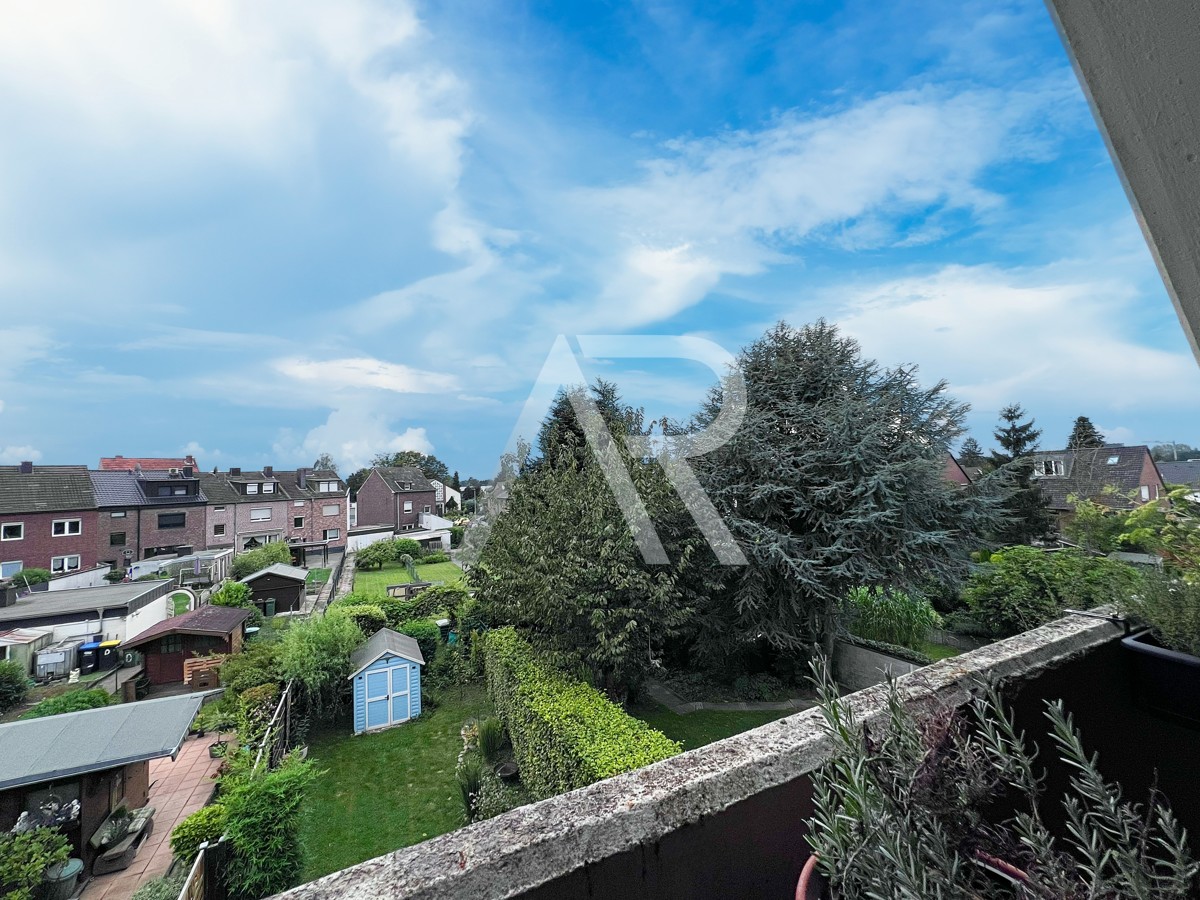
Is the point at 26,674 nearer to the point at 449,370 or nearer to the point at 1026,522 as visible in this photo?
the point at 449,370

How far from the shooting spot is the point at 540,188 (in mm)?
8523

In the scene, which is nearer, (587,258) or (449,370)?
(587,258)

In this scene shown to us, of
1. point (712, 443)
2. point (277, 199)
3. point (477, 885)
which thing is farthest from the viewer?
point (277, 199)

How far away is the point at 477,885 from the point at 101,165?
10.9m

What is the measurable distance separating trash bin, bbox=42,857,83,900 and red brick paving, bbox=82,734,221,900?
0.23m

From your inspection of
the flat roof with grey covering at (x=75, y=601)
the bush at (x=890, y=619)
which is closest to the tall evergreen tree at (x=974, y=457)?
the bush at (x=890, y=619)

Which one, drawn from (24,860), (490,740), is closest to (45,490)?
(24,860)

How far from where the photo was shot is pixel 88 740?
19.1 feet

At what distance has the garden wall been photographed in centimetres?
1015

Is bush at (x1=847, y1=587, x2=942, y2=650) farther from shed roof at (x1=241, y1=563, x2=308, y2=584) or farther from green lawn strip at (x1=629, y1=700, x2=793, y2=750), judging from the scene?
shed roof at (x1=241, y1=563, x2=308, y2=584)

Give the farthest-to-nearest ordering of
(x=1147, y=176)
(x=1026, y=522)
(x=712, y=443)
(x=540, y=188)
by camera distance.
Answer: (x=1026, y=522) → (x=712, y=443) → (x=540, y=188) → (x=1147, y=176)

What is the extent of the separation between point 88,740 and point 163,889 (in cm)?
250

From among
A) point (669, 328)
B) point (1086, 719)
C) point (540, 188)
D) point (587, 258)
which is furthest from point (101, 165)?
point (1086, 719)

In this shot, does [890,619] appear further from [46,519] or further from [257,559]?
[46,519]
